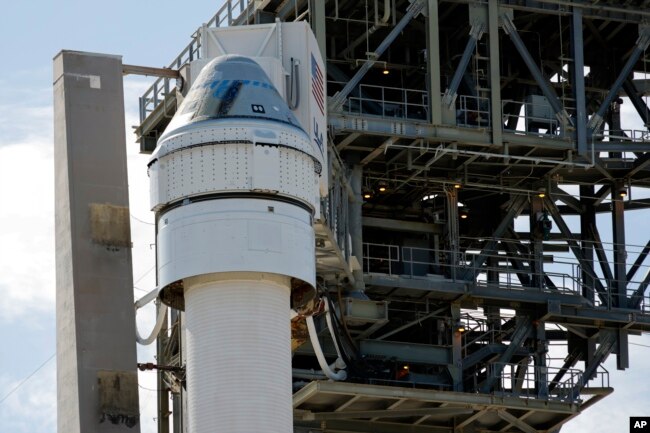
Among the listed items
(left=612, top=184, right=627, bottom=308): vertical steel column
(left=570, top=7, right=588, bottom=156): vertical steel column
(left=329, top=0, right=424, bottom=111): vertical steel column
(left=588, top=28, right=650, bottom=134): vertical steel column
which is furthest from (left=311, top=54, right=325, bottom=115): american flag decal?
(left=612, top=184, right=627, bottom=308): vertical steel column

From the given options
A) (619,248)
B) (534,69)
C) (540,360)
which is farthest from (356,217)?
(619,248)

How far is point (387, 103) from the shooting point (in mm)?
63875

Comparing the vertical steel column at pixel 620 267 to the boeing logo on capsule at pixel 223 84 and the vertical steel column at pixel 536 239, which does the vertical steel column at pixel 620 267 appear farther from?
the boeing logo on capsule at pixel 223 84

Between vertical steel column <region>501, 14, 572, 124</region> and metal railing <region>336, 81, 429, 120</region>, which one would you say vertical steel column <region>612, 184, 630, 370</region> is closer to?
vertical steel column <region>501, 14, 572, 124</region>

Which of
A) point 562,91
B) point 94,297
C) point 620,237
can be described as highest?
point 562,91

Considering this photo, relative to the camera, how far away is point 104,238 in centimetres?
4366

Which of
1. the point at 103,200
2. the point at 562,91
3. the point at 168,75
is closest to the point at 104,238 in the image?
the point at 103,200

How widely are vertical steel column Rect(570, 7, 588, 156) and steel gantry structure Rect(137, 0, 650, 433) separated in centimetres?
7

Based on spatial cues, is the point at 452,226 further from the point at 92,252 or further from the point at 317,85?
the point at 92,252

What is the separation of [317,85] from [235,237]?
22.3ft

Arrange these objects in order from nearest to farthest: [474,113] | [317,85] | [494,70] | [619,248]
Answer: [317,85], [494,70], [474,113], [619,248]

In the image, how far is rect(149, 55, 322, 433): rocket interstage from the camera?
40625 mm

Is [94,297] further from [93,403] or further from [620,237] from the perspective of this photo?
[620,237]

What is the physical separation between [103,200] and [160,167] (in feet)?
5.84
